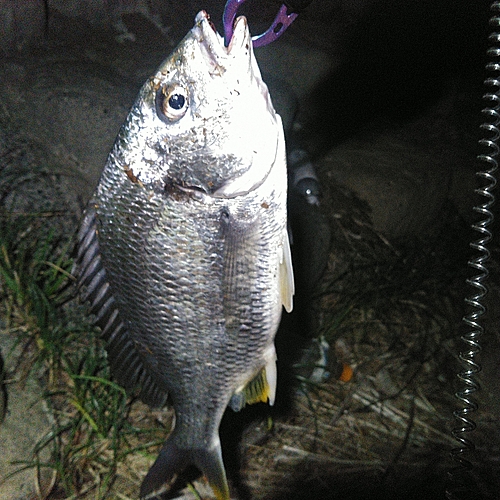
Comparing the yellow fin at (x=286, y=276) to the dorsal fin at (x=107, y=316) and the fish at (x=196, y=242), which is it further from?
the dorsal fin at (x=107, y=316)

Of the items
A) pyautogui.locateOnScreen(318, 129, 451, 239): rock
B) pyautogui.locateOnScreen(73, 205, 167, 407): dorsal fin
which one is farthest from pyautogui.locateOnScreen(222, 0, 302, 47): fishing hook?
pyautogui.locateOnScreen(318, 129, 451, 239): rock

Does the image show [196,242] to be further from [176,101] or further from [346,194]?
[346,194]

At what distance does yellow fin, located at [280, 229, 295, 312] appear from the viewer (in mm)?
1354

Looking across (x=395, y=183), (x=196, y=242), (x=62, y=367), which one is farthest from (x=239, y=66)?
(x=395, y=183)

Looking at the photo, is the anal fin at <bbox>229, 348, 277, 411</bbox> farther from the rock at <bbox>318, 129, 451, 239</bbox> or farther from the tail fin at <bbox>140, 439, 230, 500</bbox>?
the rock at <bbox>318, 129, 451, 239</bbox>

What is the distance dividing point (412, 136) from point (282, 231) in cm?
→ 412

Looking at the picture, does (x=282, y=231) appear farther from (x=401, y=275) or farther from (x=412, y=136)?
(x=412, y=136)

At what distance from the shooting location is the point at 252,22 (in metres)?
4.02

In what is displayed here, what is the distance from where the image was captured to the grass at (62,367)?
248 cm

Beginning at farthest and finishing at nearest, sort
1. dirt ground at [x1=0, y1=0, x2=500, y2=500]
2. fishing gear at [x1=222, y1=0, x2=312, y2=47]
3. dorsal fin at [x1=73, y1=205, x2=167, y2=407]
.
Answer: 1. dirt ground at [x1=0, y1=0, x2=500, y2=500]
2. dorsal fin at [x1=73, y1=205, x2=167, y2=407]
3. fishing gear at [x1=222, y1=0, x2=312, y2=47]

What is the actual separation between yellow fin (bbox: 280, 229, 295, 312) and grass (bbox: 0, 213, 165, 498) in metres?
1.52

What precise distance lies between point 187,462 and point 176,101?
1.12 metres

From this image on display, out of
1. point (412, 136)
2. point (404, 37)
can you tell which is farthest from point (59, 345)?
point (404, 37)

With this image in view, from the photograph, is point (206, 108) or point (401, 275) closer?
point (206, 108)
